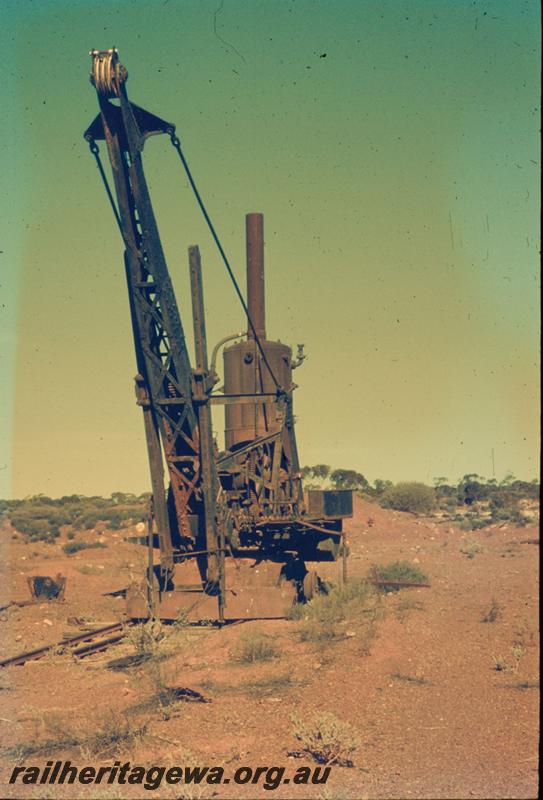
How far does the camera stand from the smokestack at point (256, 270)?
18.7 m

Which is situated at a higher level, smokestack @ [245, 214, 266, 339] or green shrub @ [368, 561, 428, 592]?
smokestack @ [245, 214, 266, 339]

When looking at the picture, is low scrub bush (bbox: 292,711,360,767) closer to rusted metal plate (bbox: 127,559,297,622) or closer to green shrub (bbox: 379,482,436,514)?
rusted metal plate (bbox: 127,559,297,622)

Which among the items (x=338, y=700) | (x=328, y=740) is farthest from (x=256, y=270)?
(x=328, y=740)

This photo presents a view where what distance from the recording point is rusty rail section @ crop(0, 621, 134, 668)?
35.7ft

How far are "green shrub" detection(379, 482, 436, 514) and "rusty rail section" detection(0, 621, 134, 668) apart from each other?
33.9 m

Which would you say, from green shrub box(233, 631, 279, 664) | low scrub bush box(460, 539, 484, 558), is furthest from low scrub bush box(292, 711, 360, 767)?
low scrub bush box(460, 539, 484, 558)

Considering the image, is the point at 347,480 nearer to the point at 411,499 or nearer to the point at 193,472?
the point at 411,499

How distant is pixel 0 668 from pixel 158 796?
564cm

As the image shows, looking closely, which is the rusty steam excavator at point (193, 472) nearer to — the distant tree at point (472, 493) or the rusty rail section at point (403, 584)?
the rusty rail section at point (403, 584)

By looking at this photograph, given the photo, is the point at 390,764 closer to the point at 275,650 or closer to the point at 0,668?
the point at 275,650

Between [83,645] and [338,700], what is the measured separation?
205 inches

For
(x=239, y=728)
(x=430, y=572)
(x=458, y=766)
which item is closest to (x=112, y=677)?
(x=239, y=728)

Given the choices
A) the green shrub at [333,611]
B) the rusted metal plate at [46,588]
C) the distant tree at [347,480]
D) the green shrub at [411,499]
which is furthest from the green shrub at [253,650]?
the distant tree at [347,480]

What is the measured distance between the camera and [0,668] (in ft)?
34.7
